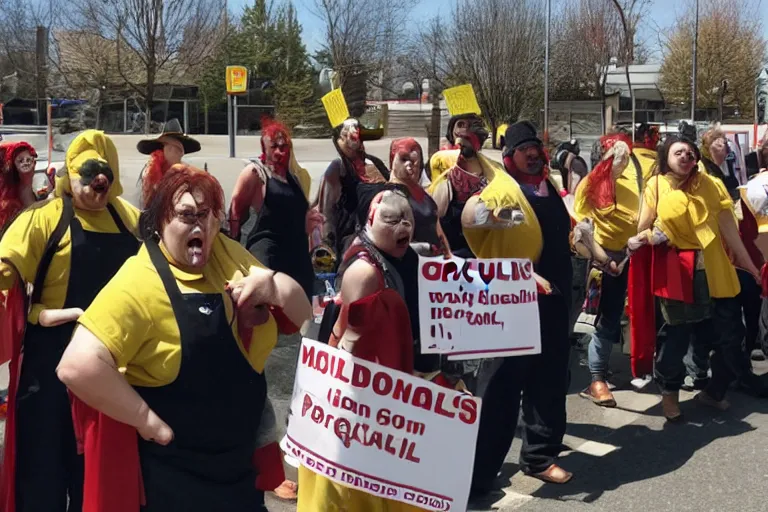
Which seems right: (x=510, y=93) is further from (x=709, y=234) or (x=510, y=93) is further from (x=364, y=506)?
(x=364, y=506)

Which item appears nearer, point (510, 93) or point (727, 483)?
point (727, 483)

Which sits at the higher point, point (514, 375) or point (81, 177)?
point (81, 177)

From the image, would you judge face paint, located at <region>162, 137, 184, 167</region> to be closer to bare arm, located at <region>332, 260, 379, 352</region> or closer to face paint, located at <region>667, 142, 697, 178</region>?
bare arm, located at <region>332, 260, 379, 352</region>

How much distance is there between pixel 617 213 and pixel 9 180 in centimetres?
361

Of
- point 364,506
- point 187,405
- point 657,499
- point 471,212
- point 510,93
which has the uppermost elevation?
point 510,93

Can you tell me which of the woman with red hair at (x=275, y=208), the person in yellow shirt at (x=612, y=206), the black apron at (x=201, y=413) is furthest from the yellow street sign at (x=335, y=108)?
the black apron at (x=201, y=413)

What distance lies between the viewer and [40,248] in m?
3.69

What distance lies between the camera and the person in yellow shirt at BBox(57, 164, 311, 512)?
2521mm

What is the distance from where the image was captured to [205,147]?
2681 centimetres

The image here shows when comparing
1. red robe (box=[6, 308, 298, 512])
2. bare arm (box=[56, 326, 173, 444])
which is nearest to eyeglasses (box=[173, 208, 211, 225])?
bare arm (box=[56, 326, 173, 444])

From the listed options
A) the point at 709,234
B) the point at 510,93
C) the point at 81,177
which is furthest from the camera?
the point at 510,93

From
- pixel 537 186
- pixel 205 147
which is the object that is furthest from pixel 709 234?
pixel 205 147

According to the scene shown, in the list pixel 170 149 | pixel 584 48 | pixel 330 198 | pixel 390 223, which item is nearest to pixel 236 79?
pixel 330 198

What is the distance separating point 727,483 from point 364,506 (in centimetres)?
254
